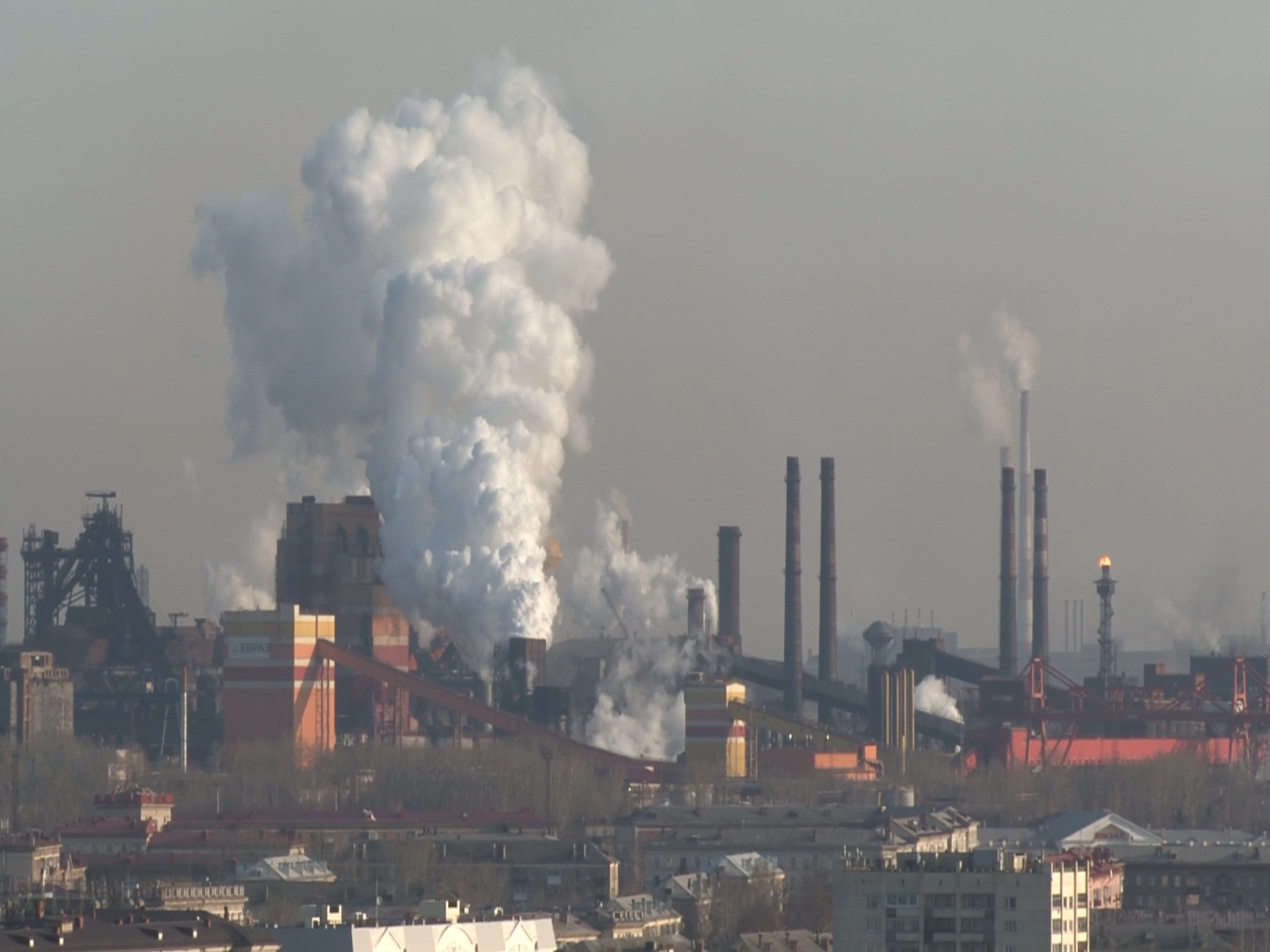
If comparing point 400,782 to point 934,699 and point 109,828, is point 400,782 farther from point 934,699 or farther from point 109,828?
point 934,699

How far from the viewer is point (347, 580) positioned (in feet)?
381

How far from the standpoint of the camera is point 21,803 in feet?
325

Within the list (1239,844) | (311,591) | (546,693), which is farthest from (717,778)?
(1239,844)

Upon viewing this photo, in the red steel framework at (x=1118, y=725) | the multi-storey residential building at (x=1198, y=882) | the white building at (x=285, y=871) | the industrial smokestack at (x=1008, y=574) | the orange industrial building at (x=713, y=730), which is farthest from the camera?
the industrial smokestack at (x=1008, y=574)

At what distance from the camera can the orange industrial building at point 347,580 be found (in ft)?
376

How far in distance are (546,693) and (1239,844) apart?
96.4 feet

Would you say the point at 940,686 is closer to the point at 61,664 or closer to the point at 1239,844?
the point at 61,664

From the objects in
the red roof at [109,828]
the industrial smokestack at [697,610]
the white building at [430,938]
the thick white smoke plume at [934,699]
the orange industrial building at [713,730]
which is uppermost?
the industrial smokestack at [697,610]

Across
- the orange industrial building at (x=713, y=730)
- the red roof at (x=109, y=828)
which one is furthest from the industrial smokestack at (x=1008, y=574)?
the red roof at (x=109, y=828)

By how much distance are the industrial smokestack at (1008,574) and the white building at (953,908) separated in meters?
72.7

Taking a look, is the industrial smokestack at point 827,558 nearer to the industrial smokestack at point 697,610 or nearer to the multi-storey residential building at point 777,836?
the industrial smokestack at point 697,610

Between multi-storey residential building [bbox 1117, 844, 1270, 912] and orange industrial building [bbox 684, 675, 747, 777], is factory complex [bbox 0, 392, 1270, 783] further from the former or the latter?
multi-storey residential building [bbox 1117, 844, 1270, 912]

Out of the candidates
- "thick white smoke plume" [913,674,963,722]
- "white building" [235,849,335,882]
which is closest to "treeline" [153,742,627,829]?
"white building" [235,849,335,882]

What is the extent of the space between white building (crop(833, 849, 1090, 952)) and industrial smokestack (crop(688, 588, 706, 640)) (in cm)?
7291
